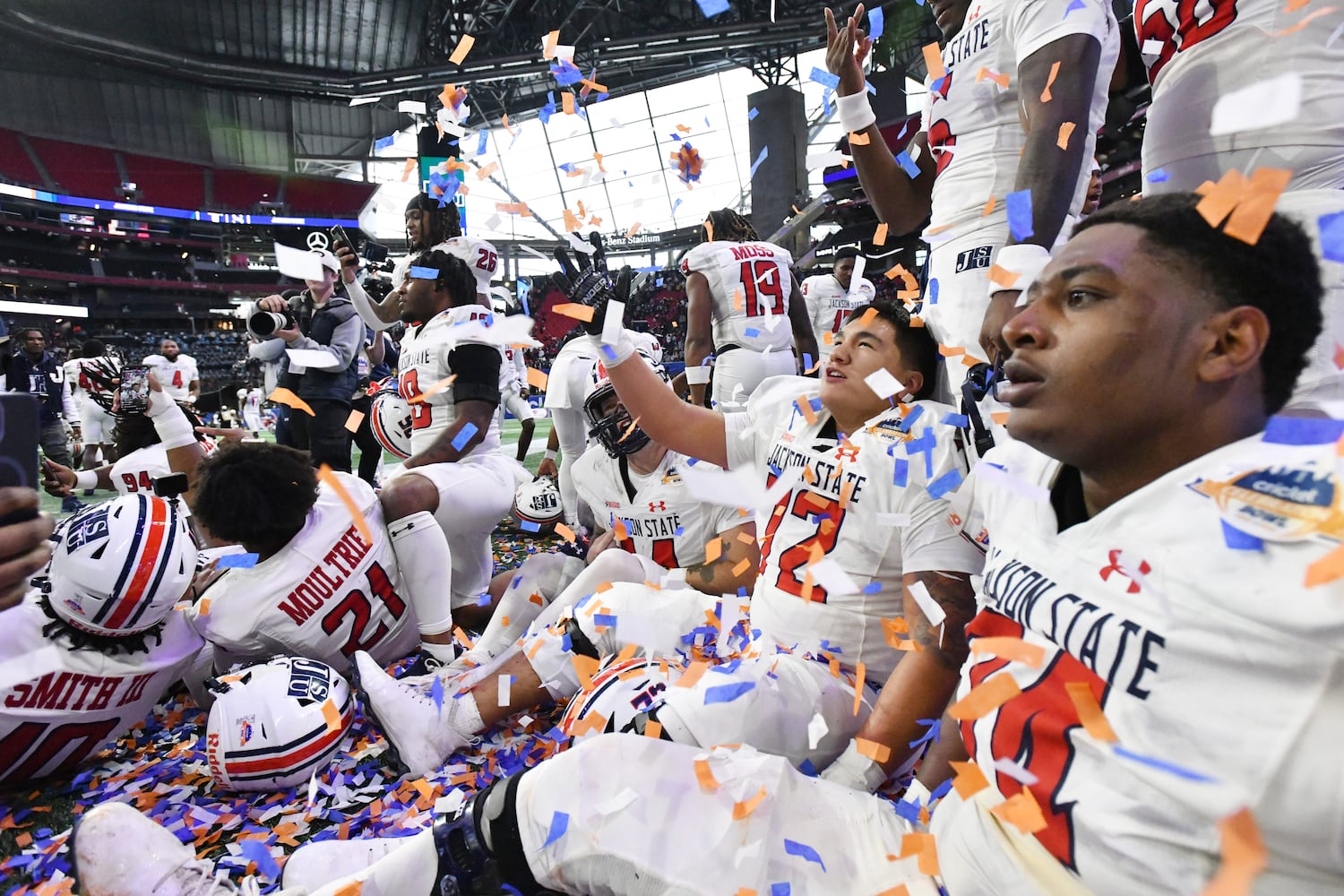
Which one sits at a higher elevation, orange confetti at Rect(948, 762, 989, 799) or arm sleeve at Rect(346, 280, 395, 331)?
arm sleeve at Rect(346, 280, 395, 331)

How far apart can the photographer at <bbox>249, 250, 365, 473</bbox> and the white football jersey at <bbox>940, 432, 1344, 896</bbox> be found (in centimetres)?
472

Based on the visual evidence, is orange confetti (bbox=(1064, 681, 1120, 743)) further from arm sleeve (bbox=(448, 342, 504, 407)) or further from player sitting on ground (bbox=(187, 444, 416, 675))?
arm sleeve (bbox=(448, 342, 504, 407))

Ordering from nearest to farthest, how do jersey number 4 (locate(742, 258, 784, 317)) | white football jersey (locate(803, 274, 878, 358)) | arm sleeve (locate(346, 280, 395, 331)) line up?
jersey number 4 (locate(742, 258, 784, 317)) → arm sleeve (locate(346, 280, 395, 331)) → white football jersey (locate(803, 274, 878, 358))

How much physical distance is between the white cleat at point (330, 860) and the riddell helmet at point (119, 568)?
3.05ft

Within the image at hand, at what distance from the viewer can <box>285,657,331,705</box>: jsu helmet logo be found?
2.02 m

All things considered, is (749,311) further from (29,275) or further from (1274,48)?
(29,275)

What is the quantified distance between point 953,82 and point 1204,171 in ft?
2.30

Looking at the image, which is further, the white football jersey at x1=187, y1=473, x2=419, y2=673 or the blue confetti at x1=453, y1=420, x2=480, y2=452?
the blue confetti at x1=453, y1=420, x2=480, y2=452

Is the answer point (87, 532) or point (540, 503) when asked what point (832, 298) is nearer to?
point (540, 503)

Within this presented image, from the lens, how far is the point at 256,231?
27750 millimetres

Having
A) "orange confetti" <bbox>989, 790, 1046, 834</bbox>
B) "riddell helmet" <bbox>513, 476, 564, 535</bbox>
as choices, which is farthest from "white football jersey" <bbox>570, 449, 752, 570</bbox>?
"riddell helmet" <bbox>513, 476, 564, 535</bbox>

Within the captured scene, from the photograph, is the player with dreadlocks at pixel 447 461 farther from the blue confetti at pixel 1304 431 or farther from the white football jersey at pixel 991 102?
the blue confetti at pixel 1304 431

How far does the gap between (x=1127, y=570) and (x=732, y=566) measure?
173 cm

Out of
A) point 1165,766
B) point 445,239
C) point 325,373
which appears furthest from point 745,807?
point 325,373
